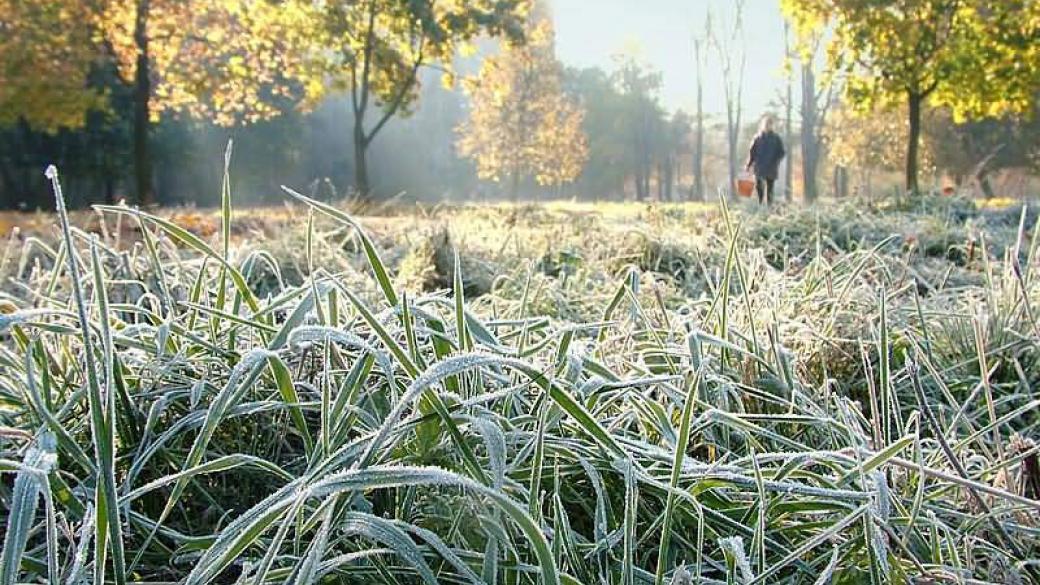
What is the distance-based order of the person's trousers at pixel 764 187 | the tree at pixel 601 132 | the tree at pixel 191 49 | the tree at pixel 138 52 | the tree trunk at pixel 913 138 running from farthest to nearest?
the tree at pixel 601 132 < the tree trunk at pixel 913 138 < the tree at pixel 191 49 < the tree at pixel 138 52 < the person's trousers at pixel 764 187

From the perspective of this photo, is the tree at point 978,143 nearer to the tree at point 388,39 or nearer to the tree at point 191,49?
the tree at point 388,39

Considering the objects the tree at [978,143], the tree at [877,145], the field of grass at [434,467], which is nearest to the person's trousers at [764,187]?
the field of grass at [434,467]

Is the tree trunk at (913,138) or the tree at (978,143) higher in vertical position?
the tree at (978,143)

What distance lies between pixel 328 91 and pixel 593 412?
61.5 ft

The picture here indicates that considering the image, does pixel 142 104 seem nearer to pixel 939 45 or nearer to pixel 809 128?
pixel 939 45

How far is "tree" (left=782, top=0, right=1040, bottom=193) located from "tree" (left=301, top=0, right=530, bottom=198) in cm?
722

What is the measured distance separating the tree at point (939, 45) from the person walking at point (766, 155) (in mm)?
3356

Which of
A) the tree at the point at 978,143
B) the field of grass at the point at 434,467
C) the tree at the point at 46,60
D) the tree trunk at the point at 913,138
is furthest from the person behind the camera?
the tree at the point at 978,143

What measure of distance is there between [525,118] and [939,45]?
59.5 feet

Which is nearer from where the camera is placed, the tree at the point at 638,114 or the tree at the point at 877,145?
the tree at the point at 877,145

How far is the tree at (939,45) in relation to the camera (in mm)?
12805

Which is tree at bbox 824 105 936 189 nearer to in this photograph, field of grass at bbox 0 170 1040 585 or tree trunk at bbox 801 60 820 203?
tree trunk at bbox 801 60 820 203

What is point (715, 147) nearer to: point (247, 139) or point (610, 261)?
point (247, 139)

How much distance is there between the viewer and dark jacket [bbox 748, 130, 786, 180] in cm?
1109
